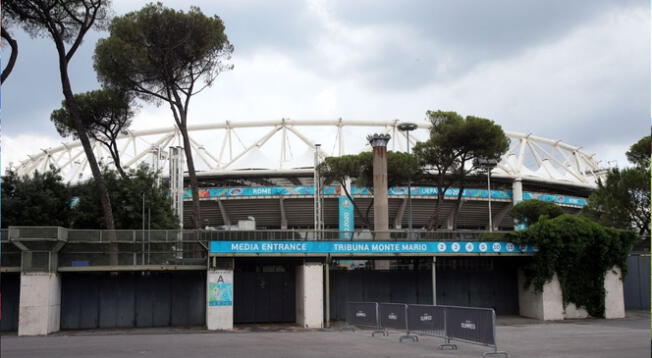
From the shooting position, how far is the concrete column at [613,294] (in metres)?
25.7

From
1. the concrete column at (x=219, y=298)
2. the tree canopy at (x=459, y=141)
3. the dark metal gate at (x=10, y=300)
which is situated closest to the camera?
the concrete column at (x=219, y=298)

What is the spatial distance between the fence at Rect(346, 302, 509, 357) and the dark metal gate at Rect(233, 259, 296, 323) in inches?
220

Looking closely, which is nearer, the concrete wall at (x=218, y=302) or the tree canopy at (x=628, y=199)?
the concrete wall at (x=218, y=302)

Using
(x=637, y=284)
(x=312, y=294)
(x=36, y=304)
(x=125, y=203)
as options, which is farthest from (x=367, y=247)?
(x=637, y=284)

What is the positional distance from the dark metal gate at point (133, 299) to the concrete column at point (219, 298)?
2.45 m

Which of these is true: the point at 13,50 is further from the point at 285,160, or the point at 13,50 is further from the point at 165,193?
the point at 285,160

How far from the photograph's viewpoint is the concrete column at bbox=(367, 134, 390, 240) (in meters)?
33.0

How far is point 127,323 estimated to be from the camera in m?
24.3

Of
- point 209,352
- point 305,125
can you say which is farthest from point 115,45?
point 305,125

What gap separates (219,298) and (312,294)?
3462 millimetres

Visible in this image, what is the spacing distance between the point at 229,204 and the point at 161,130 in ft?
53.7

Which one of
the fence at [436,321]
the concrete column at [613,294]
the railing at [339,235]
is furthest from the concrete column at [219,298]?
the concrete column at [613,294]

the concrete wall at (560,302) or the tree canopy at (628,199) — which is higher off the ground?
the tree canopy at (628,199)

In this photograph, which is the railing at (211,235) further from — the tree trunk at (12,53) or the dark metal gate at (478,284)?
the tree trunk at (12,53)
